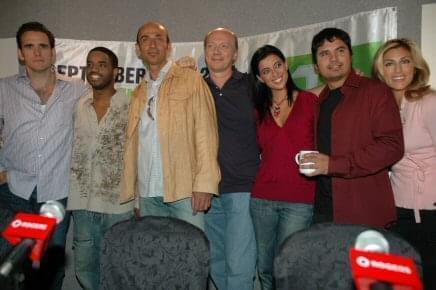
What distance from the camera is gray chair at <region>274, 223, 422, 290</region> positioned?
5.60 ft

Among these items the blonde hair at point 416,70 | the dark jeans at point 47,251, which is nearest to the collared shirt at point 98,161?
the dark jeans at point 47,251

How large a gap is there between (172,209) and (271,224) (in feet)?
1.96

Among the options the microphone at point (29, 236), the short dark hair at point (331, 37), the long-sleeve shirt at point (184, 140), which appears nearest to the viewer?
the microphone at point (29, 236)

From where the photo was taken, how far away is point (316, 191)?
2.44 m

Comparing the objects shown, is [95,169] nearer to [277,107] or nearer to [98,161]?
[98,161]

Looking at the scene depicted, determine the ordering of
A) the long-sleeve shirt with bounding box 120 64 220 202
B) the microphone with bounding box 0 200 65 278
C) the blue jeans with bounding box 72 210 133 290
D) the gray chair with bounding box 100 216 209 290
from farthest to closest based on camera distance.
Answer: the blue jeans with bounding box 72 210 133 290
the long-sleeve shirt with bounding box 120 64 220 202
the gray chair with bounding box 100 216 209 290
the microphone with bounding box 0 200 65 278

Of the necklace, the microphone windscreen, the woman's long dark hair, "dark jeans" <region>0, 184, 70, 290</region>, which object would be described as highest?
the woman's long dark hair

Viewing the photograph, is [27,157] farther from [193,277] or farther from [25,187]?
[193,277]

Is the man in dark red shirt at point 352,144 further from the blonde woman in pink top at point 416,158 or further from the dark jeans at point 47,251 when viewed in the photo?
the dark jeans at point 47,251

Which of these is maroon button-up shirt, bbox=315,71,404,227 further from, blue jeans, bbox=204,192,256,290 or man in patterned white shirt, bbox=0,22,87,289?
man in patterned white shirt, bbox=0,22,87,289

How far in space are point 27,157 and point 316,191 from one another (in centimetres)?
182

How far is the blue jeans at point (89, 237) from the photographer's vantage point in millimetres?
2730

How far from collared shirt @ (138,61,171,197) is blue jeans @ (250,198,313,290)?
1.97 ft

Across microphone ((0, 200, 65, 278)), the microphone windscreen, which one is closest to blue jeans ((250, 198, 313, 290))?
the microphone windscreen
